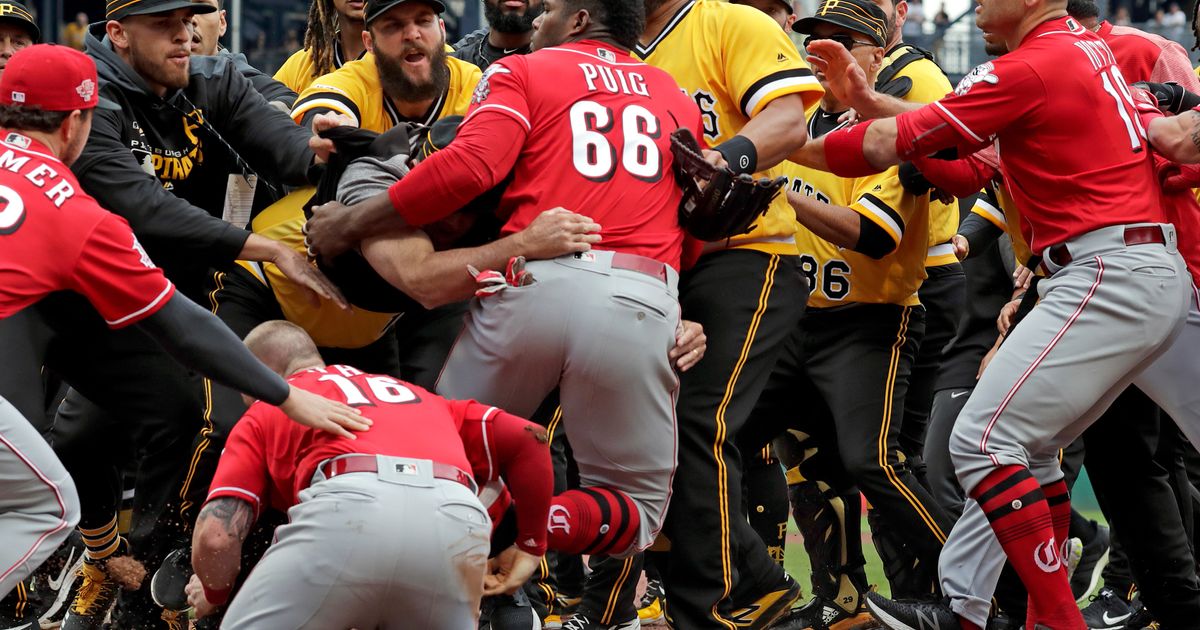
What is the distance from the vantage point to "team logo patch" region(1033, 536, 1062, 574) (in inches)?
190

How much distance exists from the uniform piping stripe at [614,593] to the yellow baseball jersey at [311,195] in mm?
1311

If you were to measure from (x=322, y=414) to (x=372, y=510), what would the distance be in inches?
13.6

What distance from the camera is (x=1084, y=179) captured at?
193 inches

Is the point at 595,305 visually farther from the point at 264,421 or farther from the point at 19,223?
the point at 19,223

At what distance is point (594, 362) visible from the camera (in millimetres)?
4422

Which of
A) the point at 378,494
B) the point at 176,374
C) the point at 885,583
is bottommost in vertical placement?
the point at 885,583

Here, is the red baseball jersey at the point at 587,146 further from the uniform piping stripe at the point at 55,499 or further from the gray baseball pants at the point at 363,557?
the uniform piping stripe at the point at 55,499

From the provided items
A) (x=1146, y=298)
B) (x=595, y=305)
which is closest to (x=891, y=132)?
(x=1146, y=298)

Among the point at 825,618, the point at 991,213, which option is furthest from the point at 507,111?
the point at 825,618

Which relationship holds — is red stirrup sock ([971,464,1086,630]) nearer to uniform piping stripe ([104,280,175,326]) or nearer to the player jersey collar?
the player jersey collar

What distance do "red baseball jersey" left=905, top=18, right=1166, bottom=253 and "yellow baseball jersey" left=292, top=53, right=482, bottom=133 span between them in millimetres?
1955

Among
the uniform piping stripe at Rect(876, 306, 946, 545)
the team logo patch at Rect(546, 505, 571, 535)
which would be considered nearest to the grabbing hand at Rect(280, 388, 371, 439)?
the team logo patch at Rect(546, 505, 571, 535)

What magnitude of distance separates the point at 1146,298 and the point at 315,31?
13.4 ft

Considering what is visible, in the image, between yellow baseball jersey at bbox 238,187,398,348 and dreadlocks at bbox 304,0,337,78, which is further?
dreadlocks at bbox 304,0,337,78
